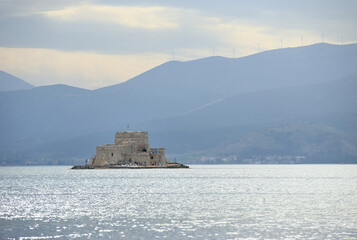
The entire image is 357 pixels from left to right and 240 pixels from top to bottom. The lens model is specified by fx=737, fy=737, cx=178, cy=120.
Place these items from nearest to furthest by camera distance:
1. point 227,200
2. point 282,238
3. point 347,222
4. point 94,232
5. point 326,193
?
point 282,238 < point 94,232 < point 347,222 < point 227,200 < point 326,193

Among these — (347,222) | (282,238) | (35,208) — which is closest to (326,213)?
(347,222)

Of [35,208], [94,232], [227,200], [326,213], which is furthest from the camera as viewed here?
[227,200]

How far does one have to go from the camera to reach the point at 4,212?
74.4m

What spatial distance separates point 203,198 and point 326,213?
76.9 ft

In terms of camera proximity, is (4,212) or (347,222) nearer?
(347,222)

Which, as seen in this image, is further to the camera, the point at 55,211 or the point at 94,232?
the point at 55,211

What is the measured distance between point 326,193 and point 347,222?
127ft

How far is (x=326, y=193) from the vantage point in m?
103

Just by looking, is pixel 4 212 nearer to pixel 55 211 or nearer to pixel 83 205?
pixel 55 211

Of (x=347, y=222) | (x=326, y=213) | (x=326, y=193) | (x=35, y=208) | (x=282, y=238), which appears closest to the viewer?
(x=282, y=238)

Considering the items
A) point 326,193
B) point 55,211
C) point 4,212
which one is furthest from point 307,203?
point 4,212

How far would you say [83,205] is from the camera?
82.7 metres

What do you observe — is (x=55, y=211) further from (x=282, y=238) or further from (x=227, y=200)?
(x=282, y=238)

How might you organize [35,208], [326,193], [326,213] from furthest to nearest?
[326,193] → [35,208] → [326,213]
